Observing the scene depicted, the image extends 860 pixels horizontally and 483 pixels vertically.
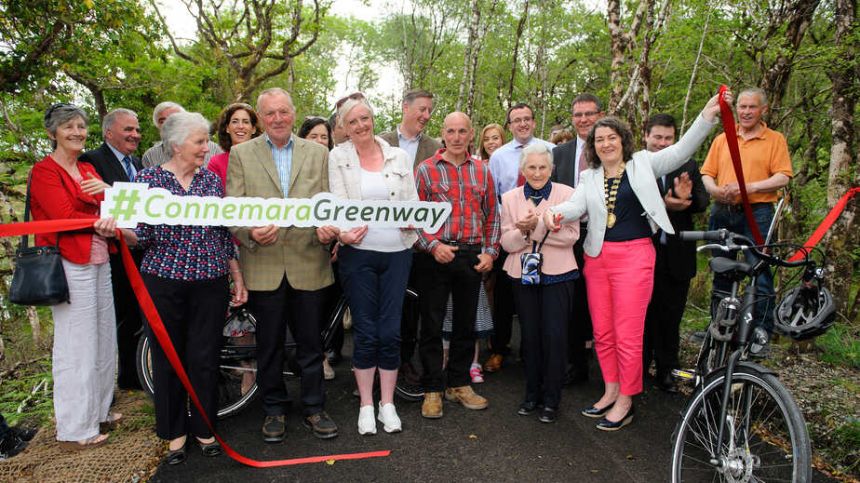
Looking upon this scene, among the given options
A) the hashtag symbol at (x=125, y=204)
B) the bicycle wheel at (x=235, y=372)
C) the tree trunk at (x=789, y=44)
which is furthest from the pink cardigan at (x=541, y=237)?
the tree trunk at (x=789, y=44)

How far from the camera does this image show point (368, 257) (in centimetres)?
375

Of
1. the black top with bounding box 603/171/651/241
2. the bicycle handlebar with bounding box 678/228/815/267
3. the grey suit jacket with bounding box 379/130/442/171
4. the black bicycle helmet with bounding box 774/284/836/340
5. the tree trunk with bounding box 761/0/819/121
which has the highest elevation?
the tree trunk with bounding box 761/0/819/121

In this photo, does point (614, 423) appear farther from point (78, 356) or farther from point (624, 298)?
point (78, 356)

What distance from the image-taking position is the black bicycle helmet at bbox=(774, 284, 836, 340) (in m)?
2.51

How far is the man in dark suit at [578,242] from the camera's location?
4.69m

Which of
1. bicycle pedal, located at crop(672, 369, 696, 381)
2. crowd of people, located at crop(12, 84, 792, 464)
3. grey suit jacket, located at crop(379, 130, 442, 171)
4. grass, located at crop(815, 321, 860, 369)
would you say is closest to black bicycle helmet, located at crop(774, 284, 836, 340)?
bicycle pedal, located at crop(672, 369, 696, 381)

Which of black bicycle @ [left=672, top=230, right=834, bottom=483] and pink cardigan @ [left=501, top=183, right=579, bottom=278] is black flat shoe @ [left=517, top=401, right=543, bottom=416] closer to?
pink cardigan @ [left=501, top=183, right=579, bottom=278]

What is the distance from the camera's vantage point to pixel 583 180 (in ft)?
13.2

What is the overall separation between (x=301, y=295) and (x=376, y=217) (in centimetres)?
78

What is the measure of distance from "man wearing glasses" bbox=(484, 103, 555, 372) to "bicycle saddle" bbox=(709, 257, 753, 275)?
2.36m

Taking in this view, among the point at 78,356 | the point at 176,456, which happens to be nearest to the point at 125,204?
the point at 78,356

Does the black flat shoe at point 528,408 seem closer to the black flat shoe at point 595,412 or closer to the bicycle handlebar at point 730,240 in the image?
the black flat shoe at point 595,412

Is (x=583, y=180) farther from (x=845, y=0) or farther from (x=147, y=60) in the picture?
(x=147, y=60)

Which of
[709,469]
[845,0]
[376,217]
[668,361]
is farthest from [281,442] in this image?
[845,0]
